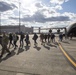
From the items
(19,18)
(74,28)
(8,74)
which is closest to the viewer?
(8,74)

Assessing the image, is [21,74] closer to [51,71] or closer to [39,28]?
[51,71]

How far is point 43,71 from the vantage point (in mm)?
8883

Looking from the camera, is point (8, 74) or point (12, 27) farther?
point (12, 27)

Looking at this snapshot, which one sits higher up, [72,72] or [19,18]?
[19,18]

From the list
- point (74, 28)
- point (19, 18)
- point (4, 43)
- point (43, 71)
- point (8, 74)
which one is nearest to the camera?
point (8, 74)

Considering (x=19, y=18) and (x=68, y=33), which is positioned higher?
(x=19, y=18)

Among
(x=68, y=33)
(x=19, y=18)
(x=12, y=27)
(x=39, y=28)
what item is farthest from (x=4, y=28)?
(x=68, y=33)

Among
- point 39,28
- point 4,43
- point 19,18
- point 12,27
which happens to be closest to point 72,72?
point 4,43

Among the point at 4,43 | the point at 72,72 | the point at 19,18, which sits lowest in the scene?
the point at 72,72

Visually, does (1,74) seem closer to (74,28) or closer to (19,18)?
(74,28)

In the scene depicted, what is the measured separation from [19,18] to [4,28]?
103578 millimetres

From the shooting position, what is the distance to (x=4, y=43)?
573 inches

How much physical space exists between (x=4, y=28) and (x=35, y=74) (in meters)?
180

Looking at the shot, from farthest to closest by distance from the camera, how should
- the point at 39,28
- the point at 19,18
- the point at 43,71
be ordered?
the point at 39,28 → the point at 19,18 → the point at 43,71
